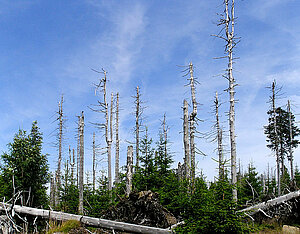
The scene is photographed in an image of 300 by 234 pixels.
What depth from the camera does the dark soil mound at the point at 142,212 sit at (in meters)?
10.8

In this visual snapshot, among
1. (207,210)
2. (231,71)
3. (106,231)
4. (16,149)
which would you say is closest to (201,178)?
(207,210)

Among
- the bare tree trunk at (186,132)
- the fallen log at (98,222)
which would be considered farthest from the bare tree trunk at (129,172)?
the fallen log at (98,222)

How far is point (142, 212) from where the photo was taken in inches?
434

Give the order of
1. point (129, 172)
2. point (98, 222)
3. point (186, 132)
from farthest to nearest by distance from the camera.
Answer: point (186, 132) < point (129, 172) < point (98, 222)

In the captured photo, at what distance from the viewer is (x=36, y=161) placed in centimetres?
1608

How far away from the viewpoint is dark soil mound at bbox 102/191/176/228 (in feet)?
35.3

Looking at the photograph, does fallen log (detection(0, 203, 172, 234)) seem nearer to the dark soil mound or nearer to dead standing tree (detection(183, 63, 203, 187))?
the dark soil mound

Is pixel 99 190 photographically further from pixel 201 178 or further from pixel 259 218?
pixel 201 178

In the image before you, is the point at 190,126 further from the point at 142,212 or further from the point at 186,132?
the point at 142,212

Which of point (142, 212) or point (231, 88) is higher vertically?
point (231, 88)

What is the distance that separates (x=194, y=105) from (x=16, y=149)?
1238 cm

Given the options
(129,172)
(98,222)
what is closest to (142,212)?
(98,222)

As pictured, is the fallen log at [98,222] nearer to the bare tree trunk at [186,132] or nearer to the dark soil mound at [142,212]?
the dark soil mound at [142,212]

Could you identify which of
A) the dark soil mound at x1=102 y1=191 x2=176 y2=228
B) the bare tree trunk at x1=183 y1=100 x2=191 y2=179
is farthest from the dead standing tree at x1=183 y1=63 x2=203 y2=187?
the dark soil mound at x1=102 y1=191 x2=176 y2=228
